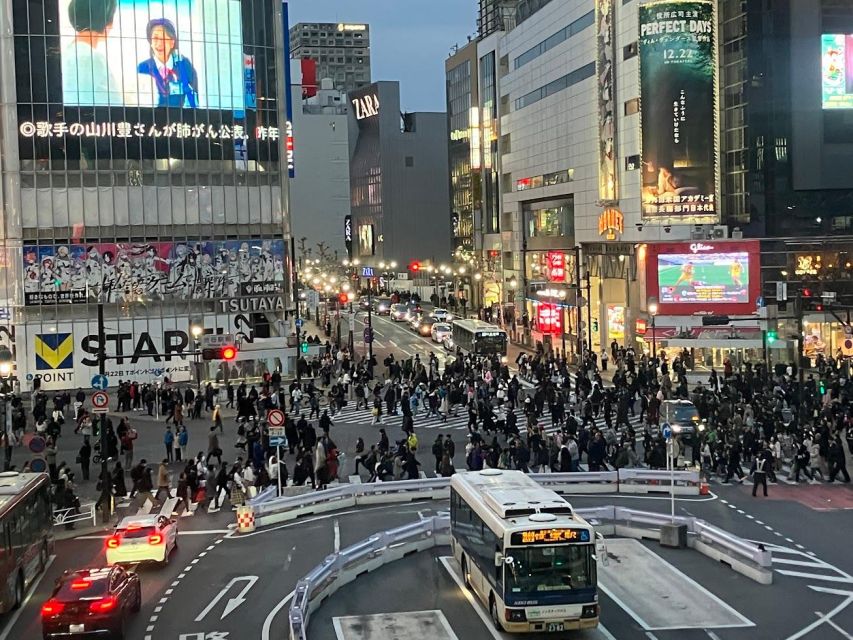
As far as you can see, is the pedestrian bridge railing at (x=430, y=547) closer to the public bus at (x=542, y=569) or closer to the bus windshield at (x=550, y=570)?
the public bus at (x=542, y=569)

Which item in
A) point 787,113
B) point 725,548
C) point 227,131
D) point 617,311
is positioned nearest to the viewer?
point 725,548

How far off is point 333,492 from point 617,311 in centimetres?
4108

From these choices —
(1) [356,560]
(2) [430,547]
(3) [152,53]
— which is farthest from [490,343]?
(1) [356,560]

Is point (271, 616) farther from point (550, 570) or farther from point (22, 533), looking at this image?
point (22, 533)

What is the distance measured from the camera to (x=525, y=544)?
17.7 metres

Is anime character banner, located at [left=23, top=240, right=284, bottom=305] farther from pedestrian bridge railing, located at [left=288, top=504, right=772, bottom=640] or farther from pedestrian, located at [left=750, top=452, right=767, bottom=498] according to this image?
pedestrian, located at [left=750, top=452, right=767, bottom=498]

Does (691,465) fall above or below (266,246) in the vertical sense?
below

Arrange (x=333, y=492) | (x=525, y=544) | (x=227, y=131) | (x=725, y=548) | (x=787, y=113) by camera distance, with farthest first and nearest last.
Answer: (x=227, y=131)
(x=787, y=113)
(x=333, y=492)
(x=725, y=548)
(x=525, y=544)

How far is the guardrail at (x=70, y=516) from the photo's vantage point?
27547mm

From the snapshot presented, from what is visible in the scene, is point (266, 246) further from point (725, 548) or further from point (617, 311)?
point (725, 548)

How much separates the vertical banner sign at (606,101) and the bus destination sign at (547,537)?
48.7 metres

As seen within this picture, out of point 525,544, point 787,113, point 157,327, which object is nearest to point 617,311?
point 787,113

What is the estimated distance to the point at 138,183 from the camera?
61406 mm

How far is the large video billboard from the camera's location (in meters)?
58.9
